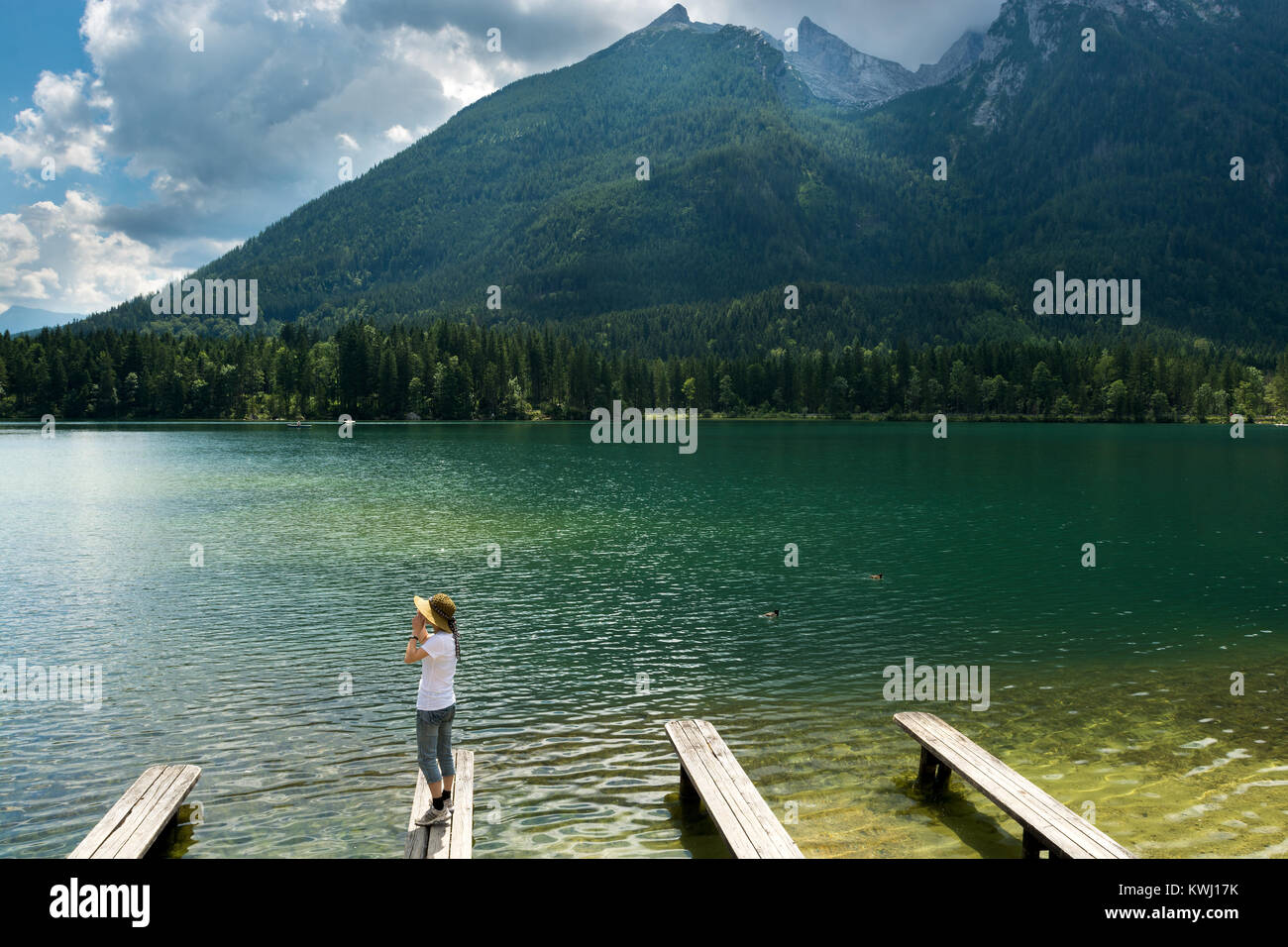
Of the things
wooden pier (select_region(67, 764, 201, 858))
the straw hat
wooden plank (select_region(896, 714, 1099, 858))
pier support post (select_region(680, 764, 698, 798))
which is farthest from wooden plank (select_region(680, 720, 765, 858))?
wooden pier (select_region(67, 764, 201, 858))

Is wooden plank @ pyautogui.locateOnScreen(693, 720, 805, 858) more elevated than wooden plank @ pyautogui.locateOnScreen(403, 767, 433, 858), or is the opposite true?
wooden plank @ pyautogui.locateOnScreen(693, 720, 805, 858)

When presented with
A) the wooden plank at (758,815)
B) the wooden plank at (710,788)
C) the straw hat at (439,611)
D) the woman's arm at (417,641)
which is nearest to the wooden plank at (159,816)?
the woman's arm at (417,641)

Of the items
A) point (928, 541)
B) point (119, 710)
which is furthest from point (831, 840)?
point (928, 541)

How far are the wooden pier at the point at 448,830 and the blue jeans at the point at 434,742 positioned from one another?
321 millimetres

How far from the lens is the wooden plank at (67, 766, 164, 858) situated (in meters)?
11.9

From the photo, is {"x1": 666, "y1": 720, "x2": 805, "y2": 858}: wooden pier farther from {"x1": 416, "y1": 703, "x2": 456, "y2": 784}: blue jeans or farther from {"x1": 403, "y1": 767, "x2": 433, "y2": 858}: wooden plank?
{"x1": 403, "y1": 767, "x2": 433, "y2": 858}: wooden plank

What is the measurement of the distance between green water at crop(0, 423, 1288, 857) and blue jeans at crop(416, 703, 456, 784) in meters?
1.53

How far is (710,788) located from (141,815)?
29.1ft

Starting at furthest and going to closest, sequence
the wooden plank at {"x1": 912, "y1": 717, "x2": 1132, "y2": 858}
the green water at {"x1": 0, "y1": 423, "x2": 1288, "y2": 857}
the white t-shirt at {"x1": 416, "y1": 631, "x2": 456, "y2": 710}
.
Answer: the green water at {"x1": 0, "y1": 423, "x2": 1288, "y2": 857} → the white t-shirt at {"x1": 416, "y1": 631, "x2": 456, "y2": 710} → the wooden plank at {"x1": 912, "y1": 717, "x2": 1132, "y2": 858}

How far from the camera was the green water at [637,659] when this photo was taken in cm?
1528

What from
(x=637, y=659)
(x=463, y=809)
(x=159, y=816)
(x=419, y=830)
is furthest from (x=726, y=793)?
(x=637, y=659)
